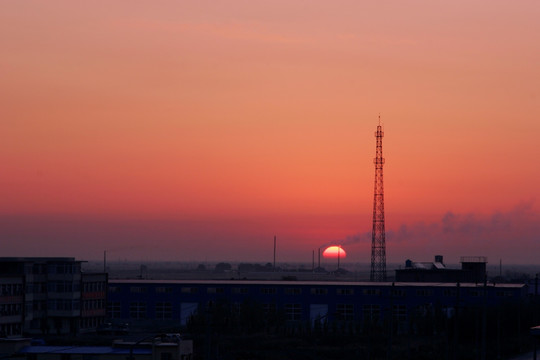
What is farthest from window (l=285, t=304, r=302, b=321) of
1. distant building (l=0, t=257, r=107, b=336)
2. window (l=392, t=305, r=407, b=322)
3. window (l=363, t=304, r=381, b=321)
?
distant building (l=0, t=257, r=107, b=336)

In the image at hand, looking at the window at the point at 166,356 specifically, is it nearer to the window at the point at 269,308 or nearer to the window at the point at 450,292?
the window at the point at 269,308

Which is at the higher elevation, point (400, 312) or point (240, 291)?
point (240, 291)

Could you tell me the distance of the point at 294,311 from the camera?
112m

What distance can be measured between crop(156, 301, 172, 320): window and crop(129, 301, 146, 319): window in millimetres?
1648

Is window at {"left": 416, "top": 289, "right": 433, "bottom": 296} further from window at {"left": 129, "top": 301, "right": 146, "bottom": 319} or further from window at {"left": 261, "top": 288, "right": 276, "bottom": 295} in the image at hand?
window at {"left": 129, "top": 301, "right": 146, "bottom": 319}

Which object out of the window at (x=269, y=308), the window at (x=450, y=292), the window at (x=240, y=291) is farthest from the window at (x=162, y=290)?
the window at (x=450, y=292)

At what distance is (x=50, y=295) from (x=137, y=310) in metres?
20.3

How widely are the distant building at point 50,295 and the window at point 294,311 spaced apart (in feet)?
75.8

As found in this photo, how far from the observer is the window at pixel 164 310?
112125mm

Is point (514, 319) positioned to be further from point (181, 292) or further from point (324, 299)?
point (181, 292)

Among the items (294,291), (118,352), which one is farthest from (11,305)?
(294,291)

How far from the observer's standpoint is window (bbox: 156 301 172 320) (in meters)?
112

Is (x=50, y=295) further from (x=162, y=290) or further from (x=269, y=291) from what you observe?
(x=269, y=291)

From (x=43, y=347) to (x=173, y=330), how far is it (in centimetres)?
3706
